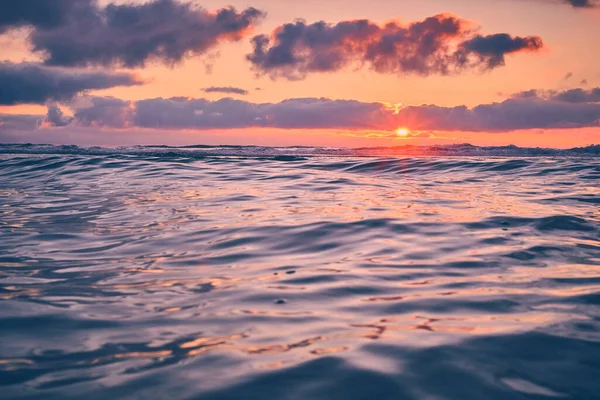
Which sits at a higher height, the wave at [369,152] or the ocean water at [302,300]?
the wave at [369,152]

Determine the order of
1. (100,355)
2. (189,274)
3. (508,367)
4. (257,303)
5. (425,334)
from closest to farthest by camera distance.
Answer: (508,367) < (100,355) < (425,334) < (257,303) < (189,274)

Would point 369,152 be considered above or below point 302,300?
above

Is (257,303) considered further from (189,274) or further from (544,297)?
(544,297)

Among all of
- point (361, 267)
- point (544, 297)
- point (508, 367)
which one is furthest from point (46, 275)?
point (544, 297)

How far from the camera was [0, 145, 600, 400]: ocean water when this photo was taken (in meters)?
2.87

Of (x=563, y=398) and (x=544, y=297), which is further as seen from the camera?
(x=544, y=297)

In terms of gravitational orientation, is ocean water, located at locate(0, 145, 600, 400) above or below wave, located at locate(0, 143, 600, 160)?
below

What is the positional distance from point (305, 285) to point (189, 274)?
4.13 ft

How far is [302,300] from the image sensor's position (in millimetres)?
A: 4188

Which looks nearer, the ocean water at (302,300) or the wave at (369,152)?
the ocean water at (302,300)

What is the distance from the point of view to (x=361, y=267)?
5.21 meters

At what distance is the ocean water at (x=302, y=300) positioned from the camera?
287cm

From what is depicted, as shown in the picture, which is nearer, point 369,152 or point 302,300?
point 302,300

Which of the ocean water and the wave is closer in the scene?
the ocean water
